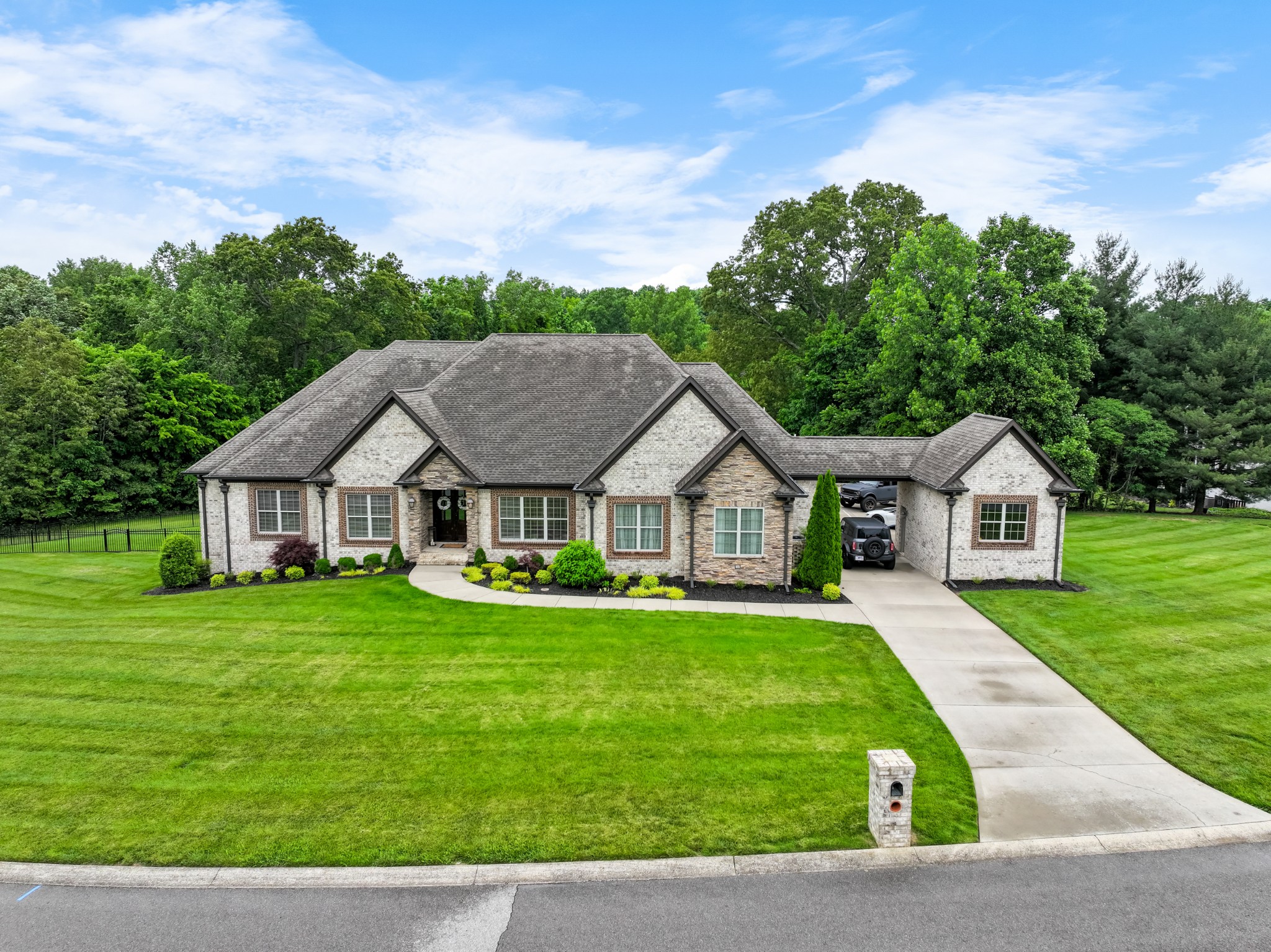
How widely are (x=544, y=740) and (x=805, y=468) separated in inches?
670

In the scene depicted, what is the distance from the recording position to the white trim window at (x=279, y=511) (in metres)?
26.2

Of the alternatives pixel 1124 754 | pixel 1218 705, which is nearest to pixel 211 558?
pixel 1124 754

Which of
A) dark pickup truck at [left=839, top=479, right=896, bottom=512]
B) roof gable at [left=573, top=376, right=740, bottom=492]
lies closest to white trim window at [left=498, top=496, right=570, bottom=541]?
roof gable at [left=573, top=376, right=740, bottom=492]

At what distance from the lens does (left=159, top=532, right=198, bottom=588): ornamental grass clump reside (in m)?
24.9

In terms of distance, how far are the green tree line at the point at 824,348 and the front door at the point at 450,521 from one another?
2254cm

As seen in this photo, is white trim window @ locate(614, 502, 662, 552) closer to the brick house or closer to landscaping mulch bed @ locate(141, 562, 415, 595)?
the brick house

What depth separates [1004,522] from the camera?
975 inches

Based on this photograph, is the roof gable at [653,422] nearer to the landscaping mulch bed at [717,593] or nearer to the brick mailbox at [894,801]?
the landscaping mulch bed at [717,593]

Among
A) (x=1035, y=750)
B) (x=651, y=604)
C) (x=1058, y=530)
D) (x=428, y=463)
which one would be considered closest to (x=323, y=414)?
(x=428, y=463)

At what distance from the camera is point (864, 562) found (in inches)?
1073

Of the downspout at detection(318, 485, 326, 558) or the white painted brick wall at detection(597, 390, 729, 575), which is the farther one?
the downspout at detection(318, 485, 326, 558)

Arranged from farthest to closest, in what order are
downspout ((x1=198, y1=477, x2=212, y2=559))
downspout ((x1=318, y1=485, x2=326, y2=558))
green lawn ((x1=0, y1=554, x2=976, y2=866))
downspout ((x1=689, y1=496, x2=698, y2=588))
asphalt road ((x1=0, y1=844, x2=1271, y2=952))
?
downspout ((x1=198, y1=477, x2=212, y2=559)), downspout ((x1=318, y1=485, x2=326, y2=558)), downspout ((x1=689, y1=496, x2=698, y2=588)), green lawn ((x1=0, y1=554, x2=976, y2=866)), asphalt road ((x1=0, y1=844, x2=1271, y2=952))

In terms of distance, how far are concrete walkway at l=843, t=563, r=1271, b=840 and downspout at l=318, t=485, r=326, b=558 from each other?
59.3 ft

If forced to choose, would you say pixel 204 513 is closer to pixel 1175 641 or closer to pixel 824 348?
pixel 1175 641
